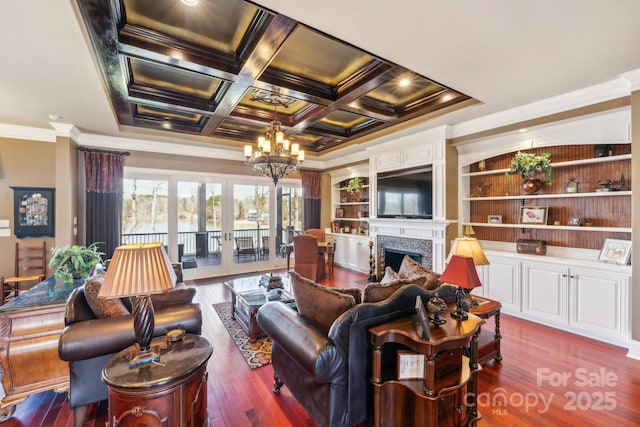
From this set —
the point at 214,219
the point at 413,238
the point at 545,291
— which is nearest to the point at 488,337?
the point at 545,291

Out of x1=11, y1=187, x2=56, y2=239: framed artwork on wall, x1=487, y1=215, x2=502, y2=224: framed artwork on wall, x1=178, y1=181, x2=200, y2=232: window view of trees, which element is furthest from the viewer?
x1=178, y1=181, x2=200, y2=232: window view of trees

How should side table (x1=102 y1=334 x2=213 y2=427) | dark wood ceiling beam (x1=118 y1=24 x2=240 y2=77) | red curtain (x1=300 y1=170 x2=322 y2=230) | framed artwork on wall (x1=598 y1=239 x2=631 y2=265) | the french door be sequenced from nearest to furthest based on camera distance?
side table (x1=102 y1=334 x2=213 y2=427)
dark wood ceiling beam (x1=118 y1=24 x2=240 y2=77)
framed artwork on wall (x1=598 y1=239 x2=631 y2=265)
the french door
red curtain (x1=300 y1=170 x2=322 y2=230)

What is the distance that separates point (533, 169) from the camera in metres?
3.68

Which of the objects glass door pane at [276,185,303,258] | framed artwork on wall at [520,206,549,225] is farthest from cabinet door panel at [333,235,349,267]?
framed artwork on wall at [520,206,549,225]

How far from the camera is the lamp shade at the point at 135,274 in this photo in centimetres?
144

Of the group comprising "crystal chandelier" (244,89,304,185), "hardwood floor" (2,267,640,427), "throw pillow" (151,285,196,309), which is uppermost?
"crystal chandelier" (244,89,304,185)

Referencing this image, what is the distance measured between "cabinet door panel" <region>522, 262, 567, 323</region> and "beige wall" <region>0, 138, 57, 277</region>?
6944 millimetres

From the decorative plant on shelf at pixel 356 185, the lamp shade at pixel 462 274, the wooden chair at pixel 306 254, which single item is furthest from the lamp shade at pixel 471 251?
the decorative plant on shelf at pixel 356 185

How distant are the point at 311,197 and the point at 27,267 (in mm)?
5532

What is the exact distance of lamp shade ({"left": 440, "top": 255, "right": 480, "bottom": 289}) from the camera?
2.01 m

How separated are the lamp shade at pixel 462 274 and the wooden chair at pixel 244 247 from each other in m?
5.23

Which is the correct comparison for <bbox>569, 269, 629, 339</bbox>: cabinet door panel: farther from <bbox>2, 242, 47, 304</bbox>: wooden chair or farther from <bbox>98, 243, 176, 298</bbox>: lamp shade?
<bbox>2, 242, 47, 304</bbox>: wooden chair

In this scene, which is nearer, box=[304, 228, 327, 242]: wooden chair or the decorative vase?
the decorative vase

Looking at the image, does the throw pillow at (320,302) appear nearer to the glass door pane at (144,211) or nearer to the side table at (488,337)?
the side table at (488,337)
